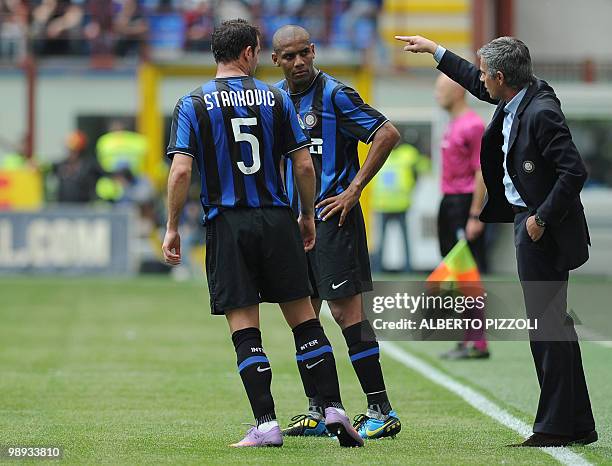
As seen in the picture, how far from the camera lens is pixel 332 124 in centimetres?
741

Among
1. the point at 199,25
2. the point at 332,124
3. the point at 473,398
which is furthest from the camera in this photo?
the point at 199,25

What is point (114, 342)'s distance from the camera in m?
12.5

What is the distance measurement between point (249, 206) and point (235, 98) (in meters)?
0.52

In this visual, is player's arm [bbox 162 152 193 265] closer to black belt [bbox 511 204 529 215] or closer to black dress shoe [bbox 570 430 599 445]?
black belt [bbox 511 204 529 215]

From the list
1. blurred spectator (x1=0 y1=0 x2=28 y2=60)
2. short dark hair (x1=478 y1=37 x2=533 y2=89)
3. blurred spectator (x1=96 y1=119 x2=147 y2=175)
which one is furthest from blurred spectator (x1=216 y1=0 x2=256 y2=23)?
short dark hair (x1=478 y1=37 x2=533 y2=89)

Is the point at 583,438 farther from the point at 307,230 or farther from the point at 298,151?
the point at 298,151

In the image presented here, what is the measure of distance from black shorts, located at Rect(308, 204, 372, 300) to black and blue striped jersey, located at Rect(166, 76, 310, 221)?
23.2 inches

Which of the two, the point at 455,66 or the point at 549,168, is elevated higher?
the point at 455,66

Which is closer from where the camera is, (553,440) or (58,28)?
(553,440)

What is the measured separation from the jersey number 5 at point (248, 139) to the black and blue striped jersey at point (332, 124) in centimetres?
68

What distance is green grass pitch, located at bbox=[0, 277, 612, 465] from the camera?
670 cm

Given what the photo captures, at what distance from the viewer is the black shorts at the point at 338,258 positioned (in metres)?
7.38

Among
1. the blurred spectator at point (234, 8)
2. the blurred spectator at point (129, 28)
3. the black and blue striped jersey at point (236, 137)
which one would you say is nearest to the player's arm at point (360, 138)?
the black and blue striped jersey at point (236, 137)

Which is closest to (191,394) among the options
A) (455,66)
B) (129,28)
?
(455,66)
